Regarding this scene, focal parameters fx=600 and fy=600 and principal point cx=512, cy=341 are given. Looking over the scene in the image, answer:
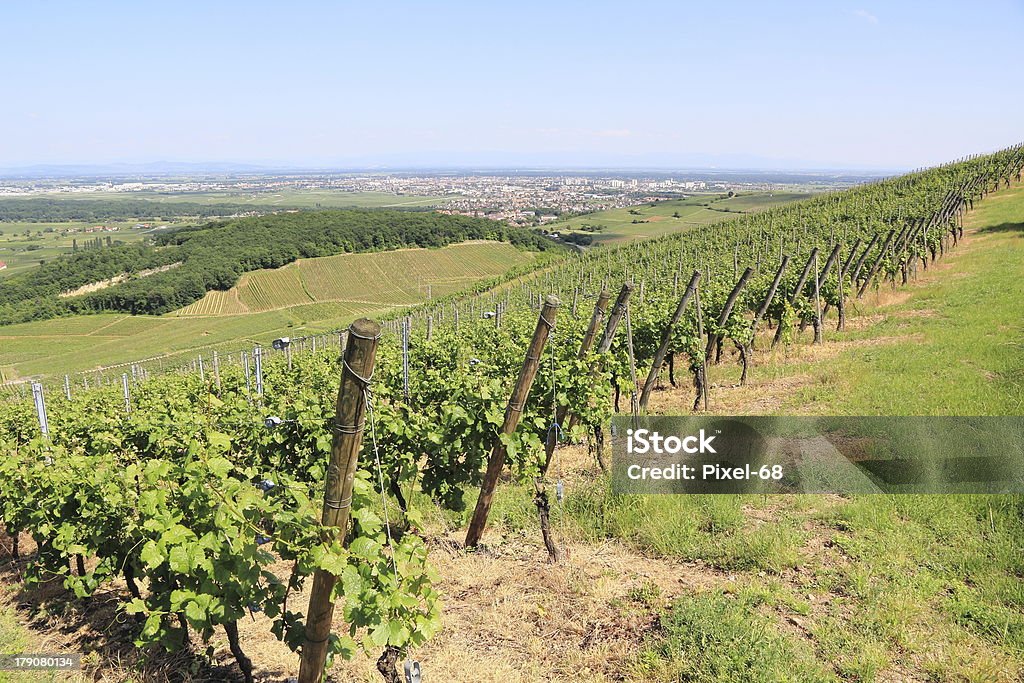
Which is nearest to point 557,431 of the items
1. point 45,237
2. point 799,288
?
point 799,288

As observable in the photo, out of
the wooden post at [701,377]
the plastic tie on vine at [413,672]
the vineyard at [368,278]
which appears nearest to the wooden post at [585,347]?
the plastic tie on vine at [413,672]

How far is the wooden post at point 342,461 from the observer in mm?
2510

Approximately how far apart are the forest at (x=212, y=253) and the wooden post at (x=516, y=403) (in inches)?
3288

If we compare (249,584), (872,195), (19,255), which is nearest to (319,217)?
(19,255)

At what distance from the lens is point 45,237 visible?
149875 mm

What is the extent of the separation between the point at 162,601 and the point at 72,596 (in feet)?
9.07

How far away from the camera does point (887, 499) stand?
5.64 m

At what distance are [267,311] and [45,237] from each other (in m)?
117

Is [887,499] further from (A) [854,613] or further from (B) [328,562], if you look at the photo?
(B) [328,562]

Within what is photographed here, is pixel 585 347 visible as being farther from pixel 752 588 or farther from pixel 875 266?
pixel 875 266

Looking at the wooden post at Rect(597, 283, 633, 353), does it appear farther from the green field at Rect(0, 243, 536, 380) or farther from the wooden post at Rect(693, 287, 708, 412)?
the green field at Rect(0, 243, 536, 380)

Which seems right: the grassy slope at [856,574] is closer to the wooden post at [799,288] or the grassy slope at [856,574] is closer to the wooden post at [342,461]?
the wooden post at [342,461]

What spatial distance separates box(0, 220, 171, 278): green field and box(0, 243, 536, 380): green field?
1748 inches

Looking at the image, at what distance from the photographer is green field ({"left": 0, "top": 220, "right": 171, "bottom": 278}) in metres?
115
